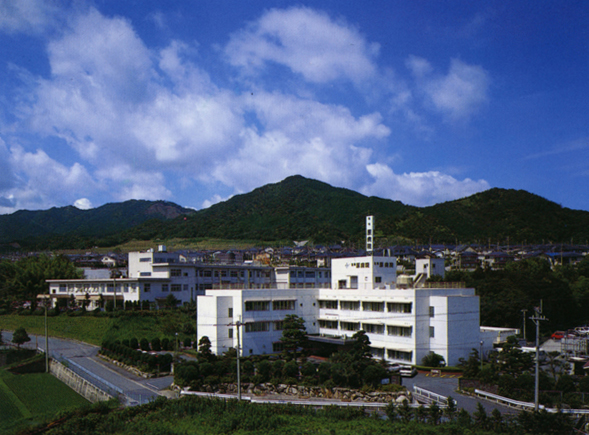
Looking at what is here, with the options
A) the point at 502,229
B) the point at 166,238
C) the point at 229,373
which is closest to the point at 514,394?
the point at 229,373

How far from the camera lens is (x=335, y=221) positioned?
430ft

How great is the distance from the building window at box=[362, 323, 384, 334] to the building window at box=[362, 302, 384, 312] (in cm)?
102

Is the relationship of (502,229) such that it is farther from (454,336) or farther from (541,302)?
(454,336)

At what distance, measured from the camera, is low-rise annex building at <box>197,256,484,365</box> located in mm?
27750

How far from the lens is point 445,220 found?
115625mm

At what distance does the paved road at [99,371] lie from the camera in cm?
2348

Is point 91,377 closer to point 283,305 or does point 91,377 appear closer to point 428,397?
point 283,305

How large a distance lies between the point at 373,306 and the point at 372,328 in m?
1.43

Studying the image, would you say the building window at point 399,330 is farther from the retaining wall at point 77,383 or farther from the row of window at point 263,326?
the retaining wall at point 77,383

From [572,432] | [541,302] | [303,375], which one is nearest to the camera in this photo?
[572,432]

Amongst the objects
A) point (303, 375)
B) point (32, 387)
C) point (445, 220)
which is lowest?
point (32, 387)

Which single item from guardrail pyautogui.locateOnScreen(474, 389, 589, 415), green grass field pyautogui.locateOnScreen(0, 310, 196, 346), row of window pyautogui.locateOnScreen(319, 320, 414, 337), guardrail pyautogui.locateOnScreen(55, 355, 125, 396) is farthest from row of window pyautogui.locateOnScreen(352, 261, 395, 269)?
guardrail pyautogui.locateOnScreen(55, 355, 125, 396)

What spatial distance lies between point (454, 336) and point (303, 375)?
10.2 m

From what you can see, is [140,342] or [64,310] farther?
[64,310]
